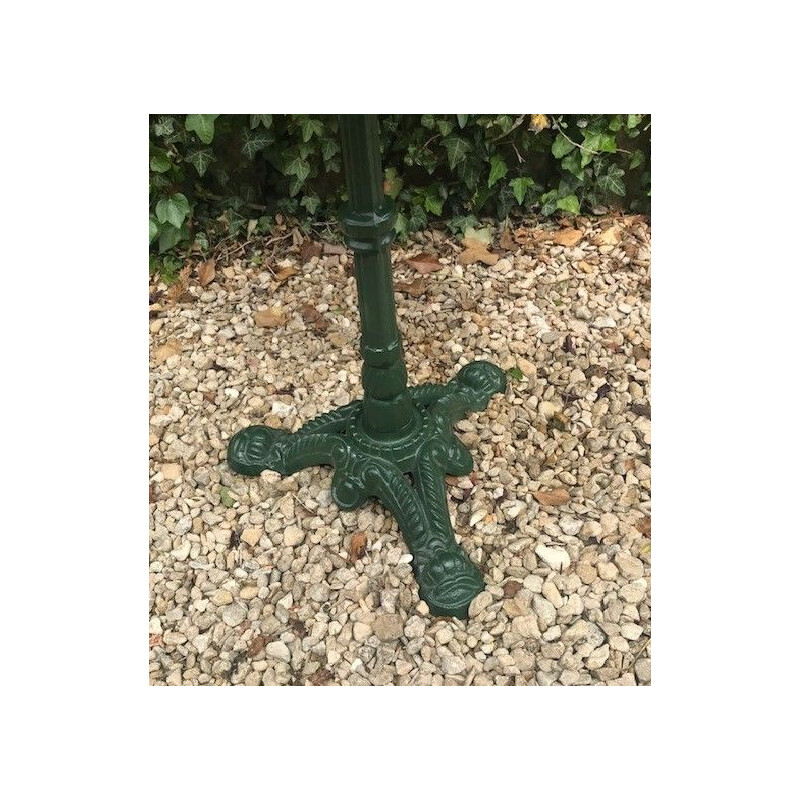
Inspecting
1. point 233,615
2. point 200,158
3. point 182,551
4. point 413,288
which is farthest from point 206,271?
point 233,615

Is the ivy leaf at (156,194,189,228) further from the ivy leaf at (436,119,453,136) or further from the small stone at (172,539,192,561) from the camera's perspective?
the small stone at (172,539,192,561)

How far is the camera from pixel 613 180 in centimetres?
336

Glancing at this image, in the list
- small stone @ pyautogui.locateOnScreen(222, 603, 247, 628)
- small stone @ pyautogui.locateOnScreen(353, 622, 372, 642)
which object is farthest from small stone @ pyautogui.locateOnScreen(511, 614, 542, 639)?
small stone @ pyautogui.locateOnScreen(222, 603, 247, 628)

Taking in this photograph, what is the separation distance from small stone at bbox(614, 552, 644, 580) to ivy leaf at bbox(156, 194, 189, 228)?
6.11 feet

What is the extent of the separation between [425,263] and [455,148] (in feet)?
1.41

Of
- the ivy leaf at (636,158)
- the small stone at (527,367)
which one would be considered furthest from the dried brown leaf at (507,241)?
the small stone at (527,367)

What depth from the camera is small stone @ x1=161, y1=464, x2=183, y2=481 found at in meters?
2.60

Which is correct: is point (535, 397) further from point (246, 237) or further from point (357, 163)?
point (246, 237)

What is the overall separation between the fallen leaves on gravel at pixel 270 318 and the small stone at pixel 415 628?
127cm

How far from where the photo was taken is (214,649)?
2.22 metres

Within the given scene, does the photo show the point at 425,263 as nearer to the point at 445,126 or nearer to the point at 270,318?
the point at 445,126

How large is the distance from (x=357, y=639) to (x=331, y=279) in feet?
4.88

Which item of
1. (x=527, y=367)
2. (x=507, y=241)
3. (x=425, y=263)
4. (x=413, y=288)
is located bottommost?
(x=527, y=367)

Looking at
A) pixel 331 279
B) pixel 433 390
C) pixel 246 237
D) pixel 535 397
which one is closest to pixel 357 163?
pixel 433 390
